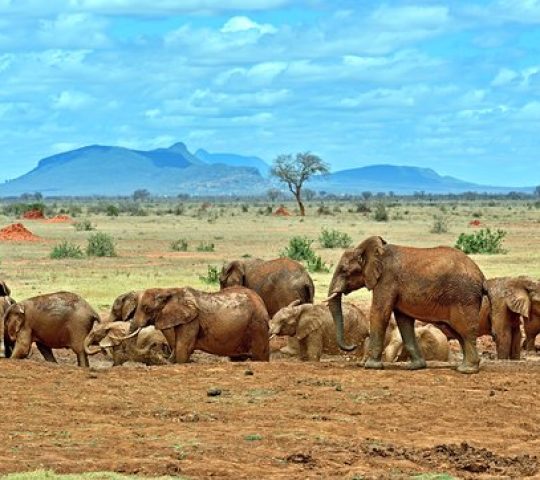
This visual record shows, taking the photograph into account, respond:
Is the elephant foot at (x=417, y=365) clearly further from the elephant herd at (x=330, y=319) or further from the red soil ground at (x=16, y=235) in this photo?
the red soil ground at (x=16, y=235)

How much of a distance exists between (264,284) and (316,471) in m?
11.7

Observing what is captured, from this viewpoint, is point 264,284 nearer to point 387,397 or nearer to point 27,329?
point 27,329

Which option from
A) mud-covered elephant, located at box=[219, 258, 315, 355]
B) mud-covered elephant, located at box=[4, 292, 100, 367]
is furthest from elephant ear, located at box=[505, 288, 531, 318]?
mud-covered elephant, located at box=[4, 292, 100, 367]

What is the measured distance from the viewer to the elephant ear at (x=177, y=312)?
1700 centimetres

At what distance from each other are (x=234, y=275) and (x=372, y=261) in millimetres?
6521

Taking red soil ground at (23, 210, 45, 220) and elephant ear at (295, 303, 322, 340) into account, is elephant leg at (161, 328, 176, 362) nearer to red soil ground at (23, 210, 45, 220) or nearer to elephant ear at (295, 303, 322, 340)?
elephant ear at (295, 303, 322, 340)

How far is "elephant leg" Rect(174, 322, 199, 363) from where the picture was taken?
1711 centimetres

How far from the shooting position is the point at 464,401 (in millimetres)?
13984

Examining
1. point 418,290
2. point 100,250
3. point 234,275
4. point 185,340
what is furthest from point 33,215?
point 418,290

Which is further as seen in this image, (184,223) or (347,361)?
(184,223)

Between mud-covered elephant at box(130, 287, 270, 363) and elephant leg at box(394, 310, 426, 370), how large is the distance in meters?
1.85

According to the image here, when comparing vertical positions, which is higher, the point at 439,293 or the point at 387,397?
the point at 439,293

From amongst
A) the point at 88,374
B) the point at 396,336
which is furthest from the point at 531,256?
the point at 88,374

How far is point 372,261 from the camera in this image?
16.4 m
